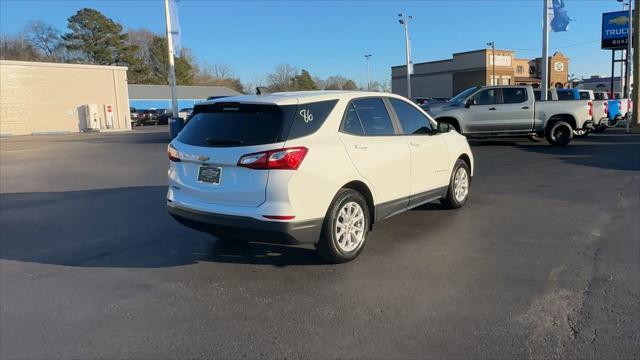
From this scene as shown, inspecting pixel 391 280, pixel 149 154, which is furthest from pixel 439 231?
pixel 149 154

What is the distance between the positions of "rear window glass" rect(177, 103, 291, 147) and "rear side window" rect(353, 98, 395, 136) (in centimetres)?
109

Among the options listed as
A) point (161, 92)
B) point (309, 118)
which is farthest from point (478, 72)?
point (309, 118)

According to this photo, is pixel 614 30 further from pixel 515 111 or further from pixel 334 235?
pixel 334 235

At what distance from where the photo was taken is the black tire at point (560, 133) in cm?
1648

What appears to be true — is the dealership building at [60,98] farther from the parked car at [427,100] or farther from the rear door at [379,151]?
the rear door at [379,151]

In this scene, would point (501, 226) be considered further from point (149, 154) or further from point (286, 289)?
point (149, 154)

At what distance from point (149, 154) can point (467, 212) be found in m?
13.2

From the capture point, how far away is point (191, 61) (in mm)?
94188

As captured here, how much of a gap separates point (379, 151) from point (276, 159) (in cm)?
146

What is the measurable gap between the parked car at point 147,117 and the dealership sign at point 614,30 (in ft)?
134

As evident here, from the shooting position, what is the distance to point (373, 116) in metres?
5.78

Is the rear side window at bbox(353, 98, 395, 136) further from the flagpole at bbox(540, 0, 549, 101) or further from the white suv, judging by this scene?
the flagpole at bbox(540, 0, 549, 101)

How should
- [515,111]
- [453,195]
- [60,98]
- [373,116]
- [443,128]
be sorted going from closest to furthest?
[373,116] → [443,128] → [453,195] → [515,111] → [60,98]

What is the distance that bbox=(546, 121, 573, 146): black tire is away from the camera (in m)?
16.5
